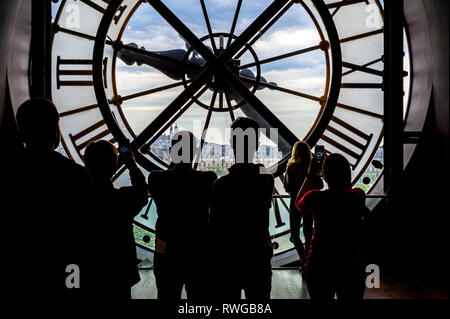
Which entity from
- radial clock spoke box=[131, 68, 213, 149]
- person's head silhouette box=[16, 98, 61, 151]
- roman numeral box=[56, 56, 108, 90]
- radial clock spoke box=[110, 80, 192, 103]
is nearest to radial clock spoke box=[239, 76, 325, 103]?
radial clock spoke box=[110, 80, 192, 103]

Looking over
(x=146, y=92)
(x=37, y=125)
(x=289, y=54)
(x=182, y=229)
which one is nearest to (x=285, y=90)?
(x=289, y=54)

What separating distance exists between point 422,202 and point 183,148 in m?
1.95

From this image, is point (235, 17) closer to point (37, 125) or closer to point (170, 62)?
point (170, 62)

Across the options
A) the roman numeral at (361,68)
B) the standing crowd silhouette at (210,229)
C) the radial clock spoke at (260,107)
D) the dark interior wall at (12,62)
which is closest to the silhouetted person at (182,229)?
the standing crowd silhouette at (210,229)

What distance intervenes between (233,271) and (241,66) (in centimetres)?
186

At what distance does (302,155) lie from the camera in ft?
6.60

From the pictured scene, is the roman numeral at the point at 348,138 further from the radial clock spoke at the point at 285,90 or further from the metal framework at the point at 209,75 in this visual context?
the metal framework at the point at 209,75

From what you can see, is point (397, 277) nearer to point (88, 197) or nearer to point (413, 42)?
point (413, 42)

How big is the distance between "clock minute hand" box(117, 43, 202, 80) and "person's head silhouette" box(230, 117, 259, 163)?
1554mm

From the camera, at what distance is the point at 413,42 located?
8.66ft

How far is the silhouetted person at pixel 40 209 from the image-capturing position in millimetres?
979

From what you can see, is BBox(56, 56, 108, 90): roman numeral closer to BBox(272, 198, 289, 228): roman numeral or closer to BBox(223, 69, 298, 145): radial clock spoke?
BBox(223, 69, 298, 145): radial clock spoke

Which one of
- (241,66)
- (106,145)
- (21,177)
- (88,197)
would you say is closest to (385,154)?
(241,66)

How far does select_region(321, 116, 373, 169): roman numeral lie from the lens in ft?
9.82
